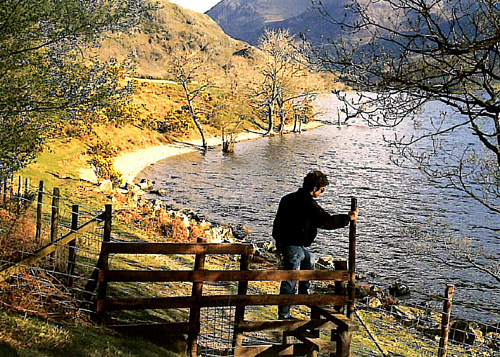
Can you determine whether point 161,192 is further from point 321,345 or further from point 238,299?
point 321,345

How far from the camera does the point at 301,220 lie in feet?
24.4

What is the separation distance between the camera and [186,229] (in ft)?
65.5

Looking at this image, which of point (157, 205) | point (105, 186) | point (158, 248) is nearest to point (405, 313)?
point (158, 248)

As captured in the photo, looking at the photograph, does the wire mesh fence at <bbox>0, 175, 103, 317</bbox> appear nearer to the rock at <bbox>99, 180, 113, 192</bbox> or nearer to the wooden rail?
the wooden rail

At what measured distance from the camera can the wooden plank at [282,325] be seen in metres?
7.23

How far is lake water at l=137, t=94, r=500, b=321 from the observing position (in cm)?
1903

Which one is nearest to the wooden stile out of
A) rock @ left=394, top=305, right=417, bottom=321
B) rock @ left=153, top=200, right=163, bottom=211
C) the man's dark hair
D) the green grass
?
the green grass

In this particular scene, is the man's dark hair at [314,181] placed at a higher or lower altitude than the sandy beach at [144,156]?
higher

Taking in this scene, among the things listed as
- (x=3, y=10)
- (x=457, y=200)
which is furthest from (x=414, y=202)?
(x=3, y=10)

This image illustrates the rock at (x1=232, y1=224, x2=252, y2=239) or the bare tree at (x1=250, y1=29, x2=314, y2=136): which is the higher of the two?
the bare tree at (x1=250, y1=29, x2=314, y2=136)

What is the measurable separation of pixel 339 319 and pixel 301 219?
148 centimetres

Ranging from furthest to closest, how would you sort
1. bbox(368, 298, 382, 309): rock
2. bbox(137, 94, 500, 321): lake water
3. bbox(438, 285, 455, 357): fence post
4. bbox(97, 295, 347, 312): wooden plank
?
1. bbox(137, 94, 500, 321): lake water
2. bbox(368, 298, 382, 309): rock
3. bbox(438, 285, 455, 357): fence post
4. bbox(97, 295, 347, 312): wooden plank

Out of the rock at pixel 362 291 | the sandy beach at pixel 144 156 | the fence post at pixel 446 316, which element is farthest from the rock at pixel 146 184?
the fence post at pixel 446 316

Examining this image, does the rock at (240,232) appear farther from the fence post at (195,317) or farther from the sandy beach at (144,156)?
the fence post at (195,317)
